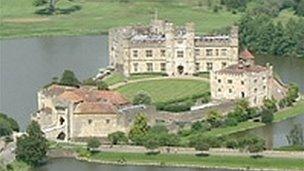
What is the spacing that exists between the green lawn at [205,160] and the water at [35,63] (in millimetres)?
7946

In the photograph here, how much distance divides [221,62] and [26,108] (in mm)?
15710

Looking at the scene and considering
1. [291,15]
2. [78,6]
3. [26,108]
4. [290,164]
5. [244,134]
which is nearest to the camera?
[290,164]

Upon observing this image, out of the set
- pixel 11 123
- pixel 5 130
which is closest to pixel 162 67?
pixel 11 123

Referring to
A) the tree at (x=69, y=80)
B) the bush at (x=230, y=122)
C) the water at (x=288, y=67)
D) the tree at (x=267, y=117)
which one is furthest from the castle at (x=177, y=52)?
A: the bush at (x=230, y=122)

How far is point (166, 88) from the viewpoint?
70.7m

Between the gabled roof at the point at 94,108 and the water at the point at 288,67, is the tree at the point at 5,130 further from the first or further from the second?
the water at the point at 288,67

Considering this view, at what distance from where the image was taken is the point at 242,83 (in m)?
65.9

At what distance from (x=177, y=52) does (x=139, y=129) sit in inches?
730

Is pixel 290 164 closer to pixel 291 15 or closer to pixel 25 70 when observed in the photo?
pixel 25 70

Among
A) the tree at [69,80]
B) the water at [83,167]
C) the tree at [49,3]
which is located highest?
the tree at [49,3]

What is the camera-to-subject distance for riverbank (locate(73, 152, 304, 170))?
175 ft

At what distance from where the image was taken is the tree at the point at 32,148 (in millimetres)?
53781

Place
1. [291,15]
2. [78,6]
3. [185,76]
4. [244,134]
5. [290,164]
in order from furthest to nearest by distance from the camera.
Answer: [78,6] → [291,15] → [185,76] → [244,134] → [290,164]

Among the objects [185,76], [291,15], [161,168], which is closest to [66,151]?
[161,168]
